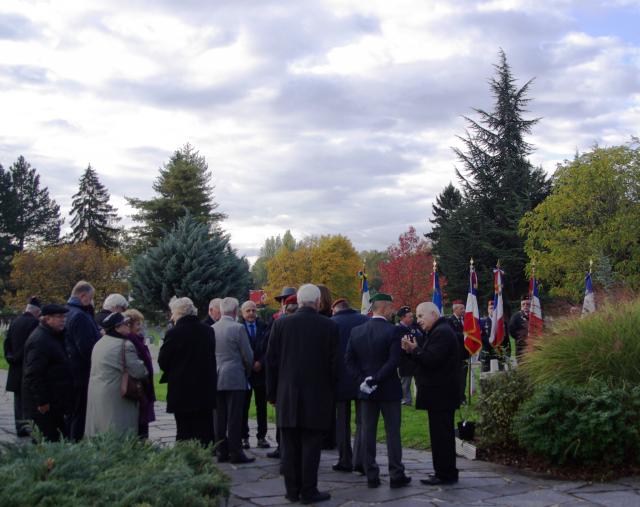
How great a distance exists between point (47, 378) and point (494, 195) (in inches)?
1747

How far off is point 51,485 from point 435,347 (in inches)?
153

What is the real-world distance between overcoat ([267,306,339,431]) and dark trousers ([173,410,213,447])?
1312mm

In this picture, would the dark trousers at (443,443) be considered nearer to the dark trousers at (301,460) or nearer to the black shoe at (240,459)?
the dark trousers at (301,460)

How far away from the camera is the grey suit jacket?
8344 mm

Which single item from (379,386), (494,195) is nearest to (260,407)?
(379,386)

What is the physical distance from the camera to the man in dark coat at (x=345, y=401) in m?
7.72

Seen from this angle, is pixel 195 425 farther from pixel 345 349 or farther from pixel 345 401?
pixel 345 349

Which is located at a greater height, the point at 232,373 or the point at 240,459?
the point at 232,373

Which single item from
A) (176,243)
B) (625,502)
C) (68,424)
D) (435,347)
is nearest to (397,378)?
(435,347)

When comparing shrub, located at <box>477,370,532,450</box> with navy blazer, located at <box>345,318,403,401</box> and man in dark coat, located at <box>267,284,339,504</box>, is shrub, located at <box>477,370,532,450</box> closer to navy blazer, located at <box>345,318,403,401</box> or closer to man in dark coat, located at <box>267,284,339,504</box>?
navy blazer, located at <box>345,318,403,401</box>

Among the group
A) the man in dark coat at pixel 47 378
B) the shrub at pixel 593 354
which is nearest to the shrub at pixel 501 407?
the shrub at pixel 593 354

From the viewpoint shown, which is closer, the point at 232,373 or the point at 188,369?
the point at 188,369

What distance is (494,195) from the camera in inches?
1917

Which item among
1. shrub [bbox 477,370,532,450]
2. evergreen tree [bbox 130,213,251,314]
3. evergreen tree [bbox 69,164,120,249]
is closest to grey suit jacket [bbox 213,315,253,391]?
shrub [bbox 477,370,532,450]
